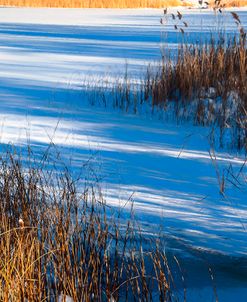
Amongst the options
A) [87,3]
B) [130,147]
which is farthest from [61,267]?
[87,3]

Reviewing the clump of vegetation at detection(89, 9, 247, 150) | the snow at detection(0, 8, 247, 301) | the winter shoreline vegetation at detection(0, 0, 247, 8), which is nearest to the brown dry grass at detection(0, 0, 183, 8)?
the winter shoreline vegetation at detection(0, 0, 247, 8)

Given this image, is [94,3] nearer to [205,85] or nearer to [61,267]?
[205,85]

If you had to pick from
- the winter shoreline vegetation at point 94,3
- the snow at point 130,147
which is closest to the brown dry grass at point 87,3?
the winter shoreline vegetation at point 94,3

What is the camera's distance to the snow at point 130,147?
3.09 m

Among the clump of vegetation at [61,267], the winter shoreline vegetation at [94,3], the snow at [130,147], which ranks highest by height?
the winter shoreline vegetation at [94,3]

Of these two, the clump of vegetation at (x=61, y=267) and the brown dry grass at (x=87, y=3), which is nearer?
the clump of vegetation at (x=61, y=267)

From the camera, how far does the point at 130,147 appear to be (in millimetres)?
4605

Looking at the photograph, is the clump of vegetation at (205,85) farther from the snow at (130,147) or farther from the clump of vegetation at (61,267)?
the clump of vegetation at (61,267)

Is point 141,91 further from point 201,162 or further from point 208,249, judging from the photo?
point 208,249

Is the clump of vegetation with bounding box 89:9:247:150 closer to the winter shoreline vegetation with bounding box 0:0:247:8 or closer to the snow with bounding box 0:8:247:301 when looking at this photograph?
the snow with bounding box 0:8:247:301

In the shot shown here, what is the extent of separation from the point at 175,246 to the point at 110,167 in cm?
121

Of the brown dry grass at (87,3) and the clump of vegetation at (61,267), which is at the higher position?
the brown dry grass at (87,3)

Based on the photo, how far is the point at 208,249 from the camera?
9.22ft

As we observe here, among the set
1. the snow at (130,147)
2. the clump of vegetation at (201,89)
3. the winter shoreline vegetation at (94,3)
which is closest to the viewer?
the snow at (130,147)
